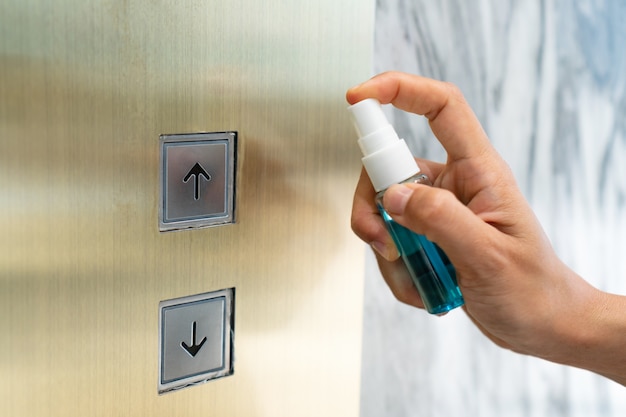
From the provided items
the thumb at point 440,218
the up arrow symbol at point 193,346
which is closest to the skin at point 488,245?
the thumb at point 440,218

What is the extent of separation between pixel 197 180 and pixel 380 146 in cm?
9

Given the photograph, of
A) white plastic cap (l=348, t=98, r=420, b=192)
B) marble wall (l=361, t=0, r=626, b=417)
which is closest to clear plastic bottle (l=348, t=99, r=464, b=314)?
white plastic cap (l=348, t=98, r=420, b=192)

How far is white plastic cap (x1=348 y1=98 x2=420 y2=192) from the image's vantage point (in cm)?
36

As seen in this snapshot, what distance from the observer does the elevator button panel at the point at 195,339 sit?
378 millimetres

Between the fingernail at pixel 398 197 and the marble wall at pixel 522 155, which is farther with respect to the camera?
the marble wall at pixel 522 155

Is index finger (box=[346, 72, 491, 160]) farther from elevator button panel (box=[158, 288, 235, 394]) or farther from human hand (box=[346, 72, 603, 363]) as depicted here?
elevator button panel (box=[158, 288, 235, 394])

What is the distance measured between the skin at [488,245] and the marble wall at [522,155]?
8 cm

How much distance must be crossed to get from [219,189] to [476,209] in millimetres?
133

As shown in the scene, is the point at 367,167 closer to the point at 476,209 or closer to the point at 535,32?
the point at 476,209

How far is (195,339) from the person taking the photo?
0.39m

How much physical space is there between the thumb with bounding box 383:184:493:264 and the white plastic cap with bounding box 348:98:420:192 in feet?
0.03

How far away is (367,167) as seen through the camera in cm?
37

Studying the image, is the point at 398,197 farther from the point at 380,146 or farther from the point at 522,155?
the point at 522,155

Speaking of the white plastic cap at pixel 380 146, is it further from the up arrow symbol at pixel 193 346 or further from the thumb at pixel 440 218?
the up arrow symbol at pixel 193 346
